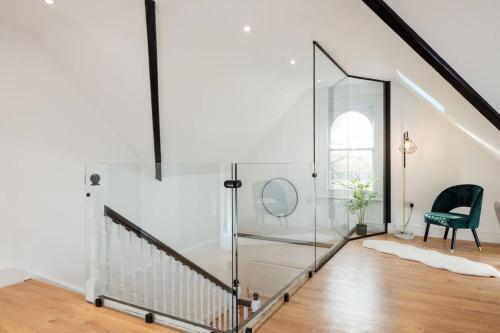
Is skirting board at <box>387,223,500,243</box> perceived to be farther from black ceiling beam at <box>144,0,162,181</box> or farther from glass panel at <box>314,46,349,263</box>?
black ceiling beam at <box>144,0,162,181</box>

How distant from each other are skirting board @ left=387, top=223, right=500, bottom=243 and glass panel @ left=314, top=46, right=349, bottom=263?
1013 mm

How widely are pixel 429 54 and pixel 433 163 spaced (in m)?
3.20

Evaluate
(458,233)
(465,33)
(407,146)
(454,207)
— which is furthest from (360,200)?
(465,33)

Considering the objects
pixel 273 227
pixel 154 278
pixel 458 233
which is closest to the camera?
pixel 154 278

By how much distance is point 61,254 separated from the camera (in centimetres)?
342

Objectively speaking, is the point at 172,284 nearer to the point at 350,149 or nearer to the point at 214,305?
the point at 214,305

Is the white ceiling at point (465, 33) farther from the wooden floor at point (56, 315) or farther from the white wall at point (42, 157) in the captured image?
the white wall at point (42, 157)

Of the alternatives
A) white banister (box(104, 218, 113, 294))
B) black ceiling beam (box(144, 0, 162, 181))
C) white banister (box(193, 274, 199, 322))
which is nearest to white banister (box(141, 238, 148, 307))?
white banister (box(104, 218, 113, 294))

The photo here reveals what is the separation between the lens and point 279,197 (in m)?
3.54

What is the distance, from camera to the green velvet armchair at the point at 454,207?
3770mm

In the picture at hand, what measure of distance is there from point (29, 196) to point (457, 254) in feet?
16.3

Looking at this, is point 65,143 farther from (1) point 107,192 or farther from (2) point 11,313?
(2) point 11,313

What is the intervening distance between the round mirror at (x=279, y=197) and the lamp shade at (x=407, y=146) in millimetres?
2240

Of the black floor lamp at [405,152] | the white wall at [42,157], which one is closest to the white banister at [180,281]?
the white wall at [42,157]
